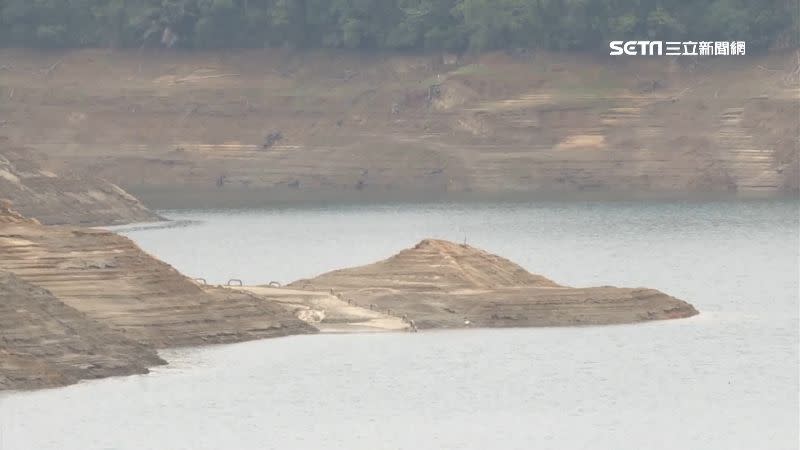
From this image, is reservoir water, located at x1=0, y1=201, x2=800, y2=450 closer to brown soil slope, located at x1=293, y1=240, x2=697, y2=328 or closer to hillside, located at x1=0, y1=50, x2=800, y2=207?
brown soil slope, located at x1=293, y1=240, x2=697, y2=328

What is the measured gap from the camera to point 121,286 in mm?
63000

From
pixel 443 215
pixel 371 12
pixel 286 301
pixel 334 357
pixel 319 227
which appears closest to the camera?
pixel 334 357

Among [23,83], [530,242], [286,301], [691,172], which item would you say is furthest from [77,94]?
[286,301]

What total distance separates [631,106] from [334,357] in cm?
9420

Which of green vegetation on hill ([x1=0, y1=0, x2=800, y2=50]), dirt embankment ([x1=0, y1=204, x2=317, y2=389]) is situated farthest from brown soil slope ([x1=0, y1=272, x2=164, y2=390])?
green vegetation on hill ([x1=0, y1=0, x2=800, y2=50])

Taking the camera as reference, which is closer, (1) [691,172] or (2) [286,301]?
(2) [286,301]

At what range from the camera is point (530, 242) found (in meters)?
114

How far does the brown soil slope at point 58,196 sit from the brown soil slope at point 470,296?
44.0m

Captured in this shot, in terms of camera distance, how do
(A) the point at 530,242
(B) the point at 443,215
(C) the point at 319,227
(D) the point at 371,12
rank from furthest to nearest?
(D) the point at 371,12 < (B) the point at 443,215 < (C) the point at 319,227 < (A) the point at 530,242

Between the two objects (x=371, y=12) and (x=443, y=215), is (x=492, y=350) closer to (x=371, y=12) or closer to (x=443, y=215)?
(x=443, y=215)

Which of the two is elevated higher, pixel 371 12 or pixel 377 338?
pixel 371 12

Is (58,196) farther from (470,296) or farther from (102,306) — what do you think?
(102,306)

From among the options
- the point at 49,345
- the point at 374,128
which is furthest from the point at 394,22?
the point at 49,345
